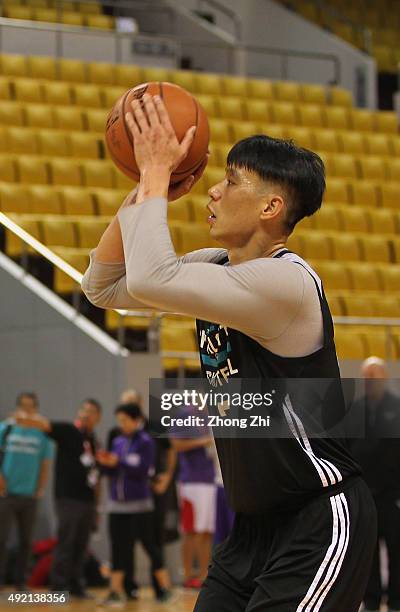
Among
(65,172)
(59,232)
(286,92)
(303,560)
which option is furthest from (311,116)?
(303,560)

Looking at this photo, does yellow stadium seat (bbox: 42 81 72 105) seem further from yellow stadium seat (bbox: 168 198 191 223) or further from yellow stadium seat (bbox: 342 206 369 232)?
yellow stadium seat (bbox: 342 206 369 232)

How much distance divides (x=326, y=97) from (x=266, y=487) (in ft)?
39.4

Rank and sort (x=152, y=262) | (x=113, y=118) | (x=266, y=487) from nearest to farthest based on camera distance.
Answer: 1. (x=152, y=262)
2. (x=266, y=487)
3. (x=113, y=118)

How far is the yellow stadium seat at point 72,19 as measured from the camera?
1363cm

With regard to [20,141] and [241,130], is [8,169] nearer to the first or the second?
[20,141]

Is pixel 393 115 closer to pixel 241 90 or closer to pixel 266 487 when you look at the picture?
pixel 241 90

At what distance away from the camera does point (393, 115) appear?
13961 millimetres

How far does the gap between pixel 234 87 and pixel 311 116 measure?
0.92 meters

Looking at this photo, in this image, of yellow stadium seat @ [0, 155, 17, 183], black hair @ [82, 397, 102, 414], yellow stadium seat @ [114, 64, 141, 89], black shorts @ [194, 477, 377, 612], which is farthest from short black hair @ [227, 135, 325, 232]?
yellow stadium seat @ [114, 64, 141, 89]

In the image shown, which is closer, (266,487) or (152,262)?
(152,262)

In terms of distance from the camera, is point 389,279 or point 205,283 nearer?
point 205,283

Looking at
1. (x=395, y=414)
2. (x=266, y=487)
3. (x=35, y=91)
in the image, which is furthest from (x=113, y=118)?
(x=35, y=91)

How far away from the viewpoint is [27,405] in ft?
25.0

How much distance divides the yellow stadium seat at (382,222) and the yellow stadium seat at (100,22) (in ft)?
13.9
